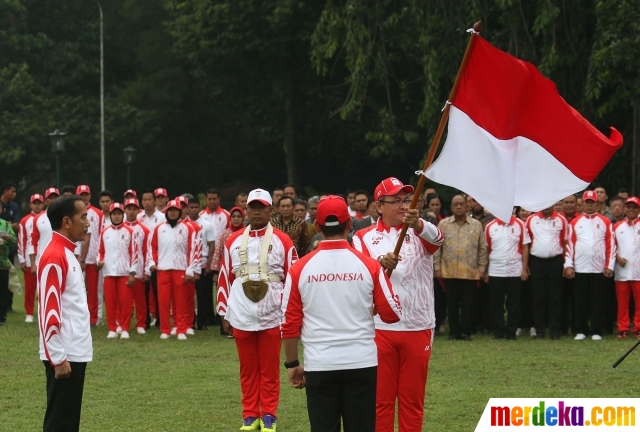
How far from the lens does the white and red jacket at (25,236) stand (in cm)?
1989

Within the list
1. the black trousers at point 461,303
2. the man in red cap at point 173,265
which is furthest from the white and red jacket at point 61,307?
the black trousers at point 461,303

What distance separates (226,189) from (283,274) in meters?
40.8

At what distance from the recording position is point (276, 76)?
150 feet

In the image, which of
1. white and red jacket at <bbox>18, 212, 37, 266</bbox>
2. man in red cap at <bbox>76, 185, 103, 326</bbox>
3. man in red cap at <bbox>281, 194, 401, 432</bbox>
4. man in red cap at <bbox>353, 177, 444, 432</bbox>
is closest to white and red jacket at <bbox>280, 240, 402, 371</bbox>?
man in red cap at <bbox>281, 194, 401, 432</bbox>

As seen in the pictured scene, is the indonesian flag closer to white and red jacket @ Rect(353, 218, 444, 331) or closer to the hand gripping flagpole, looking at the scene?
the hand gripping flagpole

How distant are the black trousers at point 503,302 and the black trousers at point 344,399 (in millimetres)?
10627

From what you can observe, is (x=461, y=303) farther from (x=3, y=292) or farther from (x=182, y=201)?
(x=3, y=292)

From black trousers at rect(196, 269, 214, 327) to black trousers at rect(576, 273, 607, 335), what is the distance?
6.34m

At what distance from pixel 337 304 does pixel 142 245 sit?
444 inches

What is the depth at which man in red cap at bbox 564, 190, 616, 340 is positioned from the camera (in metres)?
17.6

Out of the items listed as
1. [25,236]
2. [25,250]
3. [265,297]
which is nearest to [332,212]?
[265,297]

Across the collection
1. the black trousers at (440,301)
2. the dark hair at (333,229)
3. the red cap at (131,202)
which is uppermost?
the red cap at (131,202)

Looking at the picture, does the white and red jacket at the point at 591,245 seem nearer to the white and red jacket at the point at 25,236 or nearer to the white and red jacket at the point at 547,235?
the white and red jacket at the point at 547,235

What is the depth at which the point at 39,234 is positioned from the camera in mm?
19312
